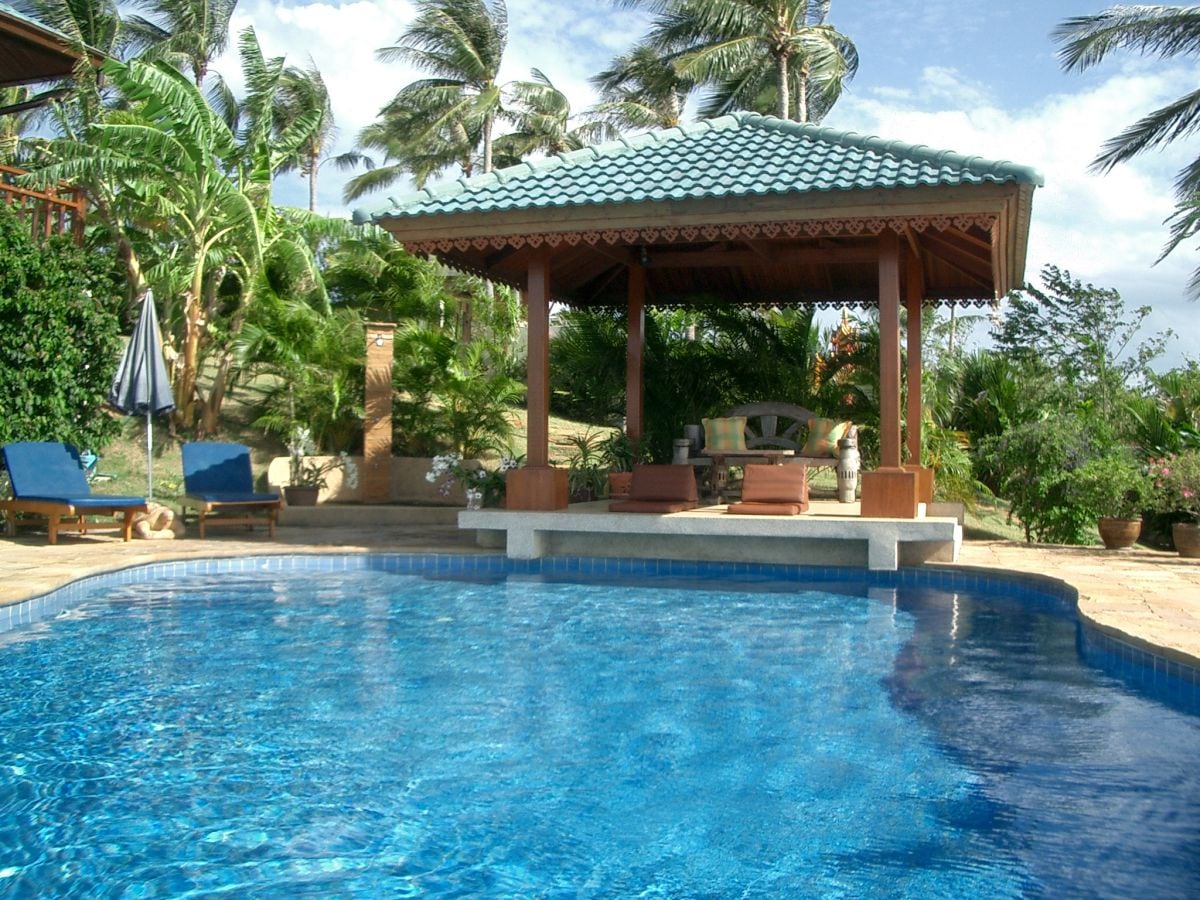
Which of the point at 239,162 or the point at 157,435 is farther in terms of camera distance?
the point at 157,435

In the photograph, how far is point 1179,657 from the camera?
6086 millimetres

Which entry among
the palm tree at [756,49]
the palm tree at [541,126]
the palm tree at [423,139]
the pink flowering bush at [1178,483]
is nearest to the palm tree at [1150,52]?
the palm tree at [756,49]

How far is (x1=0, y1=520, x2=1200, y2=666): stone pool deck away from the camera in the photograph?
7.21 metres

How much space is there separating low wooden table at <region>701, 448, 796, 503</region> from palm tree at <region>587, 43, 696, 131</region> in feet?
69.5

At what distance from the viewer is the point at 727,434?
1277 centimetres

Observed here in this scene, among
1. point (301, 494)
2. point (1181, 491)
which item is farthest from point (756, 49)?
point (1181, 491)

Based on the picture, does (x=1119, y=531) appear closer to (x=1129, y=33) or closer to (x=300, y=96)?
(x=1129, y=33)

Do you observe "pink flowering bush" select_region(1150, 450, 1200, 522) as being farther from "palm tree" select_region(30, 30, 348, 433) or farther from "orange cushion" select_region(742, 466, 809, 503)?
"palm tree" select_region(30, 30, 348, 433)

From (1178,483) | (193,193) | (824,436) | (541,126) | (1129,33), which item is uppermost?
(541,126)

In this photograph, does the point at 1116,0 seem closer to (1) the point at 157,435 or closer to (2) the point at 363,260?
(2) the point at 363,260

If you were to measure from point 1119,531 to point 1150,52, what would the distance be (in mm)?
13347

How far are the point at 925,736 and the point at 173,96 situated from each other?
14185 millimetres

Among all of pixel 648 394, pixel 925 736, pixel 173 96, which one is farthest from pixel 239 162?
pixel 925 736

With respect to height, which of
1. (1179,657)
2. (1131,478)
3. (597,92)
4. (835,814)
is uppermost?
(597,92)
